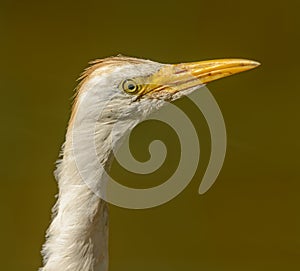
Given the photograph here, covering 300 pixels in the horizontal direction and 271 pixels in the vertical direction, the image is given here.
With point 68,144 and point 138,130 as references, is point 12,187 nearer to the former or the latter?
point 138,130

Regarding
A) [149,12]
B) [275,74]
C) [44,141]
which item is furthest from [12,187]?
[275,74]

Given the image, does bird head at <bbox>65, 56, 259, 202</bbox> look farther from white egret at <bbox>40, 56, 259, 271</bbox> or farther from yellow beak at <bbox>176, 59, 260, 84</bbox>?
yellow beak at <bbox>176, 59, 260, 84</bbox>

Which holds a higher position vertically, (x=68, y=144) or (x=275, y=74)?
(x=275, y=74)

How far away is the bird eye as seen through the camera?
7.88 feet

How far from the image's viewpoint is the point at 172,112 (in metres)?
2.88

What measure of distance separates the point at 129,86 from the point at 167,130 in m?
1.26

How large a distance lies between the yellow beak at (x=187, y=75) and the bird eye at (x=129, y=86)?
46 millimetres

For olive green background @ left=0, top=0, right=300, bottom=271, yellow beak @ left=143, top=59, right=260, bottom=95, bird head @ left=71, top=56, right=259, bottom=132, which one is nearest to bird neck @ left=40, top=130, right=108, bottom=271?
bird head @ left=71, top=56, right=259, bottom=132

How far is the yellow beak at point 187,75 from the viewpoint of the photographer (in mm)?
2469

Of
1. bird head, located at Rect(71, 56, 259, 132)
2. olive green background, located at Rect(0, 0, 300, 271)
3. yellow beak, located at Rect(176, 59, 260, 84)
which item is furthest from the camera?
olive green background, located at Rect(0, 0, 300, 271)

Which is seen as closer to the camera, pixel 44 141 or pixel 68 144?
pixel 68 144

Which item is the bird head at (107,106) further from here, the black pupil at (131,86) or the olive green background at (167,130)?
the olive green background at (167,130)

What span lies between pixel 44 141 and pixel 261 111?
3.14ft

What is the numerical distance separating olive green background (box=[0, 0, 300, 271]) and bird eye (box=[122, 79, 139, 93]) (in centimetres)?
116
